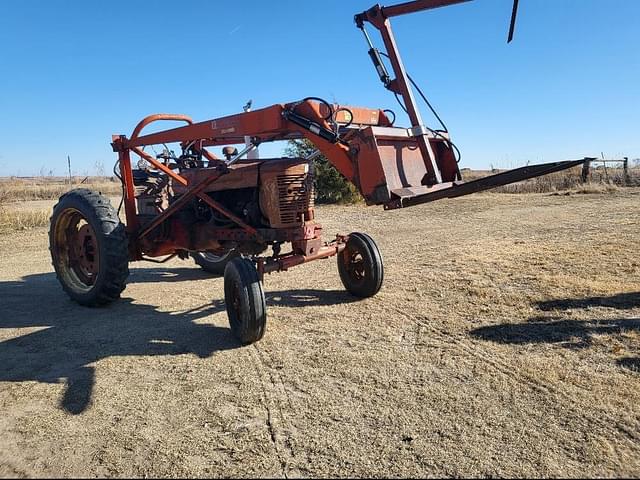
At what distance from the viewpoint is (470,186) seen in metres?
3.88

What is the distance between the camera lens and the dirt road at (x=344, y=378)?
273 centimetres

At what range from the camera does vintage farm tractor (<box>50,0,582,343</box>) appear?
4.45 metres

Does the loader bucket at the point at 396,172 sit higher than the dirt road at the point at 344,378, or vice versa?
the loader bucket at the point at 396,172

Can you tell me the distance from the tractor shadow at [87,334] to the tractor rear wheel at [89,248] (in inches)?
10.4

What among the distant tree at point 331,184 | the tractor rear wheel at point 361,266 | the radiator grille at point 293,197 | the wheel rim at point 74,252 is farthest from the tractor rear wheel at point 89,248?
the distant tree at point 331,184

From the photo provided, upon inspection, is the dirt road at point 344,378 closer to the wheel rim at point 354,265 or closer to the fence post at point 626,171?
the wheel rim at point 354,265

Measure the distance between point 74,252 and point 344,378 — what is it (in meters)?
4.47

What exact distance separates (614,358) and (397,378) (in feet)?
5.58

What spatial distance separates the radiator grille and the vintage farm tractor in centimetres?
1

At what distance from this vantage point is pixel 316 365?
3998 millimetres

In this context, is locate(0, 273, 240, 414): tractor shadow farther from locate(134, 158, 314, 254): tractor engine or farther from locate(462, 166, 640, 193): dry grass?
locate(462, 166, 640, 193): dry grass

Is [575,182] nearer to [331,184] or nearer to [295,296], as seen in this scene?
[331,184]

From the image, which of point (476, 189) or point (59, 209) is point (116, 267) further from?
point (476, 189)

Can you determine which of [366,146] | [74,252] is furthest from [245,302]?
[74,252]
